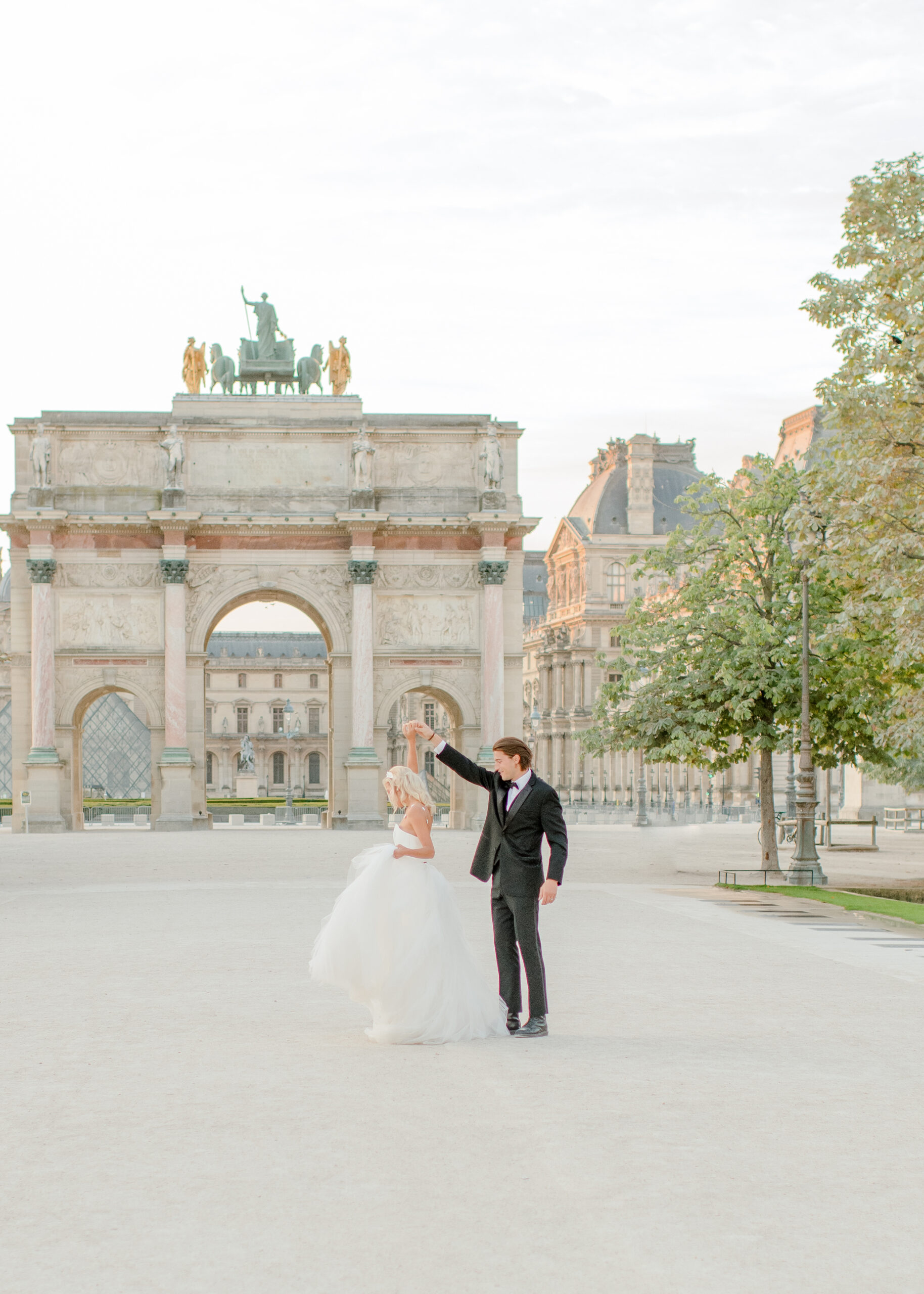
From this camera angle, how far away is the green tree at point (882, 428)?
21.9 m

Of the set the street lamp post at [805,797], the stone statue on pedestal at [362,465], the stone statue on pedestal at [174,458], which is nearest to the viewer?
the street lamp post at [805,797]

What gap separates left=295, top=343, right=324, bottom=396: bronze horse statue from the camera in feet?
177

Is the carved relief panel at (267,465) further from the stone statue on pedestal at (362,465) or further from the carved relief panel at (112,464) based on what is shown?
the carved relief panel at (112,464)

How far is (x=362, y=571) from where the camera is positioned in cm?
5172

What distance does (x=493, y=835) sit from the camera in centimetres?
1083

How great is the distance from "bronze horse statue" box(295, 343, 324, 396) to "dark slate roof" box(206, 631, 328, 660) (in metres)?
103

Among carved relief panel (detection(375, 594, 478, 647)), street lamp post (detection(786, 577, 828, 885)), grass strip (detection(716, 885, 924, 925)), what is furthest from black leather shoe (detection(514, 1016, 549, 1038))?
carved relief panel (detection(375, 594, 478, 647))

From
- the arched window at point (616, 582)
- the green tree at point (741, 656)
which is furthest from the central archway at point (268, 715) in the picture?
the green tree at point (741, 656)

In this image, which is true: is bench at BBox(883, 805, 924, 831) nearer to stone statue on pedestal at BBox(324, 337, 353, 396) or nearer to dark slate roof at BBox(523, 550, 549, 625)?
stone statue on pedestal at BBox(324, 337, 353, 396)

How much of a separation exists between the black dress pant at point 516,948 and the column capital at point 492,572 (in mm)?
41476

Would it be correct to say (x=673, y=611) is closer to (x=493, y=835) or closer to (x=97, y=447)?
(x=493, y=835)

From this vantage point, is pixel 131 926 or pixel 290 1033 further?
pixel 131 926

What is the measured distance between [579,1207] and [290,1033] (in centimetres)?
462

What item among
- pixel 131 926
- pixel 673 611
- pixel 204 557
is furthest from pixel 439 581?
pixel 131 926
